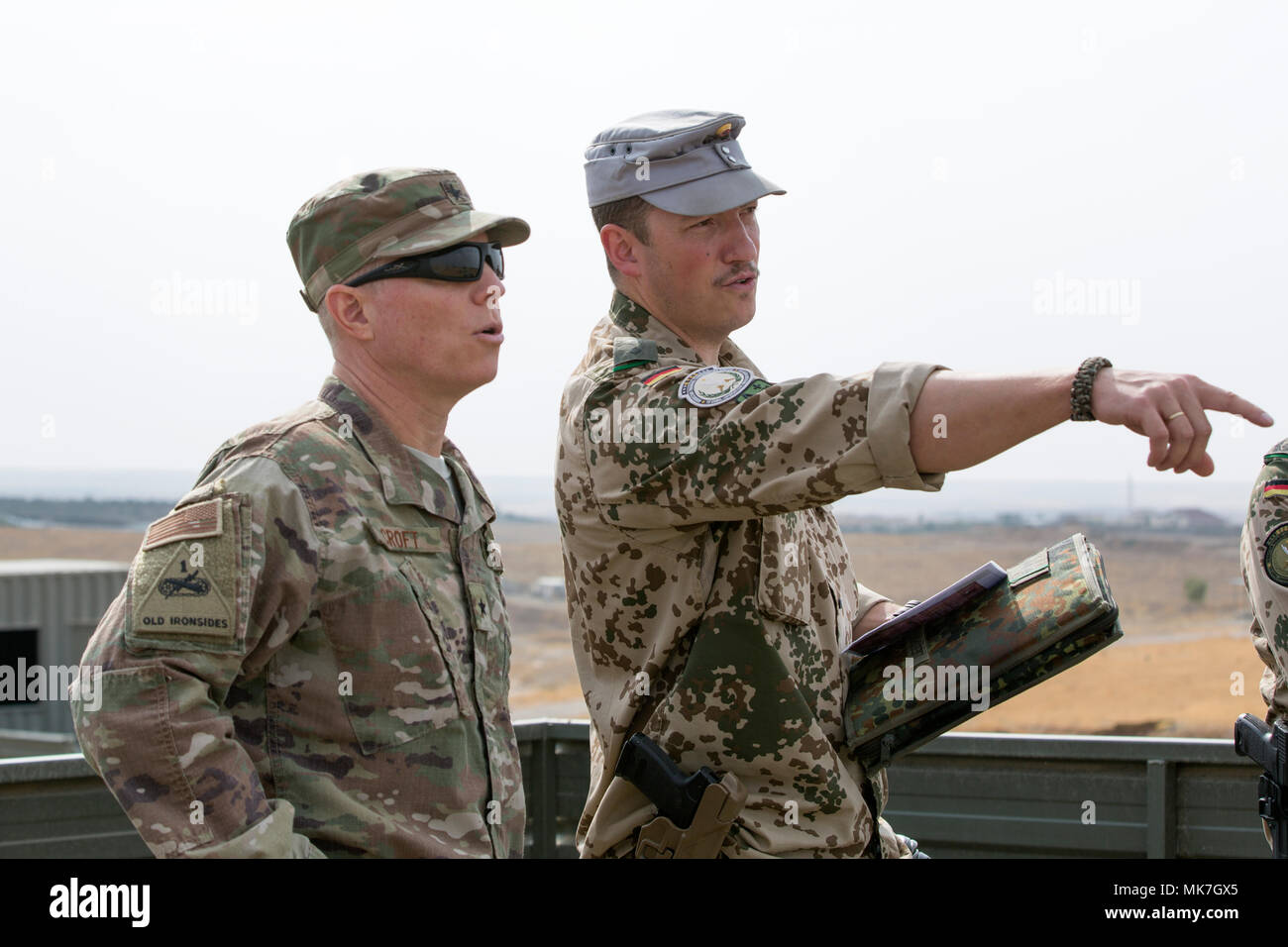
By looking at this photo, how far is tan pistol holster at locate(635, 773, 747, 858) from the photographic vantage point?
2.66 meters

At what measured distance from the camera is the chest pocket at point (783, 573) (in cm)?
272

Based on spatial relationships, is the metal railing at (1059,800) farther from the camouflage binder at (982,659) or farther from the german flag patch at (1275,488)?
the camouflage binder at (982,659)

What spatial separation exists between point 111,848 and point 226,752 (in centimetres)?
261

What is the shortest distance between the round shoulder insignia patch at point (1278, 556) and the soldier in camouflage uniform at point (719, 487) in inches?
64.9

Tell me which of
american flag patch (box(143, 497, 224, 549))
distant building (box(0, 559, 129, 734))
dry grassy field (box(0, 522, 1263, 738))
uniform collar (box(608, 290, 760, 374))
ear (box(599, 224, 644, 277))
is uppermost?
ear (box(599, 224, 644, 277))

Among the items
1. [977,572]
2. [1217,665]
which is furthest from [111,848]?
[1217,665]

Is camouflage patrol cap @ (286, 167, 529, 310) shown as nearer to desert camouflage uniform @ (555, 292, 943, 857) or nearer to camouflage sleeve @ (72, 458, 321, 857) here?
desert camouflage uniform @ (555, 292, 943, 857)

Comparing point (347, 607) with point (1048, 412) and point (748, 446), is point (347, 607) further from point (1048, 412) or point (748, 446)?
point (1048, 412)

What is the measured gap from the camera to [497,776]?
105 inches

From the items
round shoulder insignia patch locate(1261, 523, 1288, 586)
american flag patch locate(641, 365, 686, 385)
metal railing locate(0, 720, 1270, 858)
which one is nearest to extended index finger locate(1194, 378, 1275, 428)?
american flag patch locate(641, 365, 686, 385)

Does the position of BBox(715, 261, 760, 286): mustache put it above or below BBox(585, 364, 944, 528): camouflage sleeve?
above

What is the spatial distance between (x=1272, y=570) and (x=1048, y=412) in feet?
8.03
